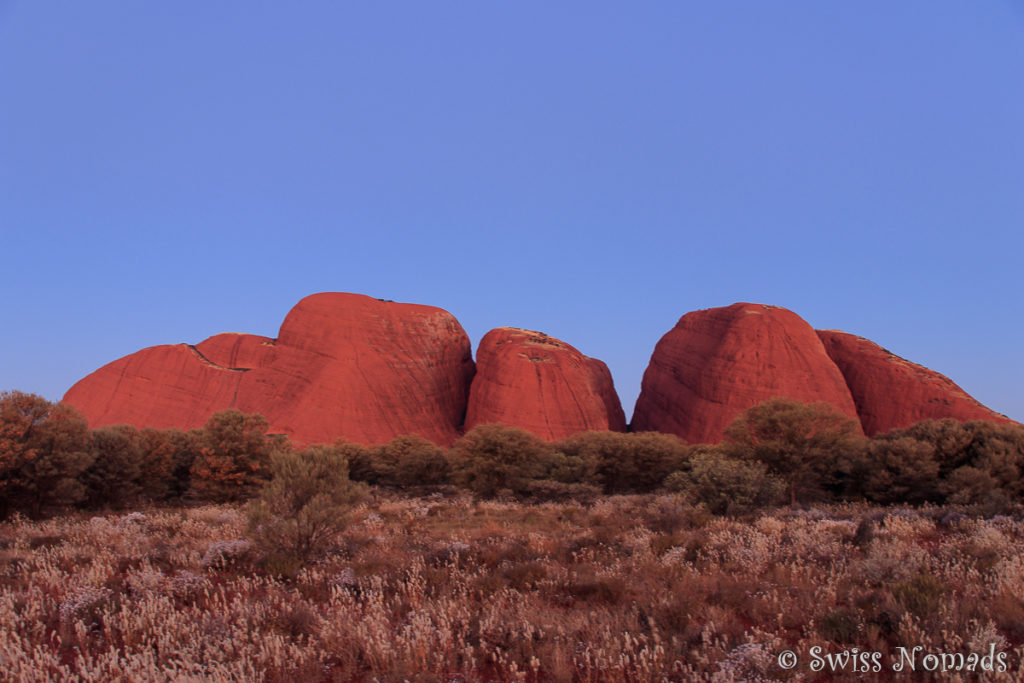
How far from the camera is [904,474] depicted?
22672 mm

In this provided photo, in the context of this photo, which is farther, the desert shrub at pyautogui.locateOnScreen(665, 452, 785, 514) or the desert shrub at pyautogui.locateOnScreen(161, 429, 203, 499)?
the desert shrub at pyautogui.locateOnScreen(161, 429, 203, 499)

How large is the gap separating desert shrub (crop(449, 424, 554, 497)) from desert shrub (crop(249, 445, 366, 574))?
60.9ft

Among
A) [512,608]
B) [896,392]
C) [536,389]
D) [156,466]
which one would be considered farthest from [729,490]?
[896,392]

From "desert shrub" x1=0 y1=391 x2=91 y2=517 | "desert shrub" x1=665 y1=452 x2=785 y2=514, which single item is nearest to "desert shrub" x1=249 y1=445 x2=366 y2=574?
"desert shrub" x1=665 y1=452 x2=785 y2=514

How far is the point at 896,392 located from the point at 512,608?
62.2 meters

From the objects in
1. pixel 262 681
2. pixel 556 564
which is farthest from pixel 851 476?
pixel 262 681

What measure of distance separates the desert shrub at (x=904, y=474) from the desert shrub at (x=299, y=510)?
76.2ft

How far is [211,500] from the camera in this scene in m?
23.5

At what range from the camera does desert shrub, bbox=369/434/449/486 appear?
34.9 meters

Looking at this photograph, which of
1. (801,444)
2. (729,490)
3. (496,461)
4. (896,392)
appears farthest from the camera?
(896,392)

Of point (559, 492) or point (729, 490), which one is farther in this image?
point (559, 492)

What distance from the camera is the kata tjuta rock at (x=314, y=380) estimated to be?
56.7 metres

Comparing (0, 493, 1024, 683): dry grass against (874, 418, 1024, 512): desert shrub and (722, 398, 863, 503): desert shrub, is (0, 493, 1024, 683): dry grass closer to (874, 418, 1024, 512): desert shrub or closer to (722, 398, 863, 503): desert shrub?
(874, 418, 1024, 512): desert shrub

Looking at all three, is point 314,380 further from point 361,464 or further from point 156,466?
point 156,466
